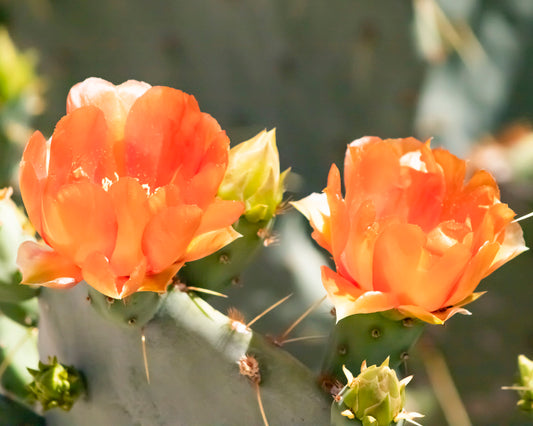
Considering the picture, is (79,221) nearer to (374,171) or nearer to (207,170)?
(207,170)

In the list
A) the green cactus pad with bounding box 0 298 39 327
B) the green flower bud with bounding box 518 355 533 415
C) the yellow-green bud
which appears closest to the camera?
the green flower bud with bounding box 518 355 533 415

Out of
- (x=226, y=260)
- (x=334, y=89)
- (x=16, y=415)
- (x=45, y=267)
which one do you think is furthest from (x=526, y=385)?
(x=334, y=89)

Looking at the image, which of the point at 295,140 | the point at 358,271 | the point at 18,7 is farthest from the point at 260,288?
the point at 18,7

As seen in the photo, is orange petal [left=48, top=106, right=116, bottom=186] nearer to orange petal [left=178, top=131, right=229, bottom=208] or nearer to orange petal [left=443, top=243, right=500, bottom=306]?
orange petal [left=178, top=131, right=229, bottom=208]

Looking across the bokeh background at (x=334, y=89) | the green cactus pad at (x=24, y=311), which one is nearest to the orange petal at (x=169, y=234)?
the green cactus pad at (x=24, y=311)

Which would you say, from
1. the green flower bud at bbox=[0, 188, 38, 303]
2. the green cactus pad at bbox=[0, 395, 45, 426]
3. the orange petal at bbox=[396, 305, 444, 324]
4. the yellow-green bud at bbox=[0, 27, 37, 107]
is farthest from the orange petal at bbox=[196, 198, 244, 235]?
the yellow-green bud at bbox=[0, 27, 37, 107]

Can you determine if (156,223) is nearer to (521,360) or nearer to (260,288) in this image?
(521,360)
